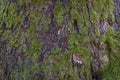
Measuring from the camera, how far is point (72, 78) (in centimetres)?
274

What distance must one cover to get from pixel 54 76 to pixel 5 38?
2.81 feet

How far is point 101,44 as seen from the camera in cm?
284

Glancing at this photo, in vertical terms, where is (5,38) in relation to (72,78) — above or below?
above

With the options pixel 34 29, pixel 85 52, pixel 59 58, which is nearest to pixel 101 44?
pixel 85 52

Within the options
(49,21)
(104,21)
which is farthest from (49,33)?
(104,21)

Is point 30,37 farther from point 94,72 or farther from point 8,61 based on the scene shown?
point 94,72

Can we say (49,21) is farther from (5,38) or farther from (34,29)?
(5,38)

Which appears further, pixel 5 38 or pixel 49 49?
pixel 5 38

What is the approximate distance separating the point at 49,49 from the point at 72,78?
17.0 inches

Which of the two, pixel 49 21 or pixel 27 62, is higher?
pixel 49 21

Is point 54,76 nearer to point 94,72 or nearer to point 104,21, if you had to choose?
point 94,72

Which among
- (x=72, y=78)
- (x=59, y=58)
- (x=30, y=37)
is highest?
(x=30, y=37)

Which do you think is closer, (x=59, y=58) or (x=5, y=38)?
(x=59, y=58)

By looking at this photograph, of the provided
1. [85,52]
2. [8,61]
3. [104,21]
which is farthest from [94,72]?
[8,61]
